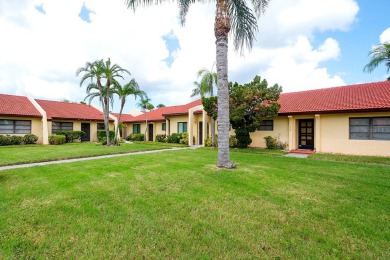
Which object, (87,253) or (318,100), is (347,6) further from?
(87,253)

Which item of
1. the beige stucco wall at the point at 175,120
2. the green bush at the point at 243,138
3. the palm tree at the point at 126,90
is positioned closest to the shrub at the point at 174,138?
the beige stucco wall at the point at 175,120

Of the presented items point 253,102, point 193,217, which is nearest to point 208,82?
point 253,102

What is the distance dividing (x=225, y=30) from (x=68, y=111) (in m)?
24.8

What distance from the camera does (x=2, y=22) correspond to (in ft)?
40.9

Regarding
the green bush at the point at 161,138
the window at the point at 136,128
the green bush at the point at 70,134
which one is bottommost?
the green bush at the point at 161,138

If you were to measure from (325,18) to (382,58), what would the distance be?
35.3 feet

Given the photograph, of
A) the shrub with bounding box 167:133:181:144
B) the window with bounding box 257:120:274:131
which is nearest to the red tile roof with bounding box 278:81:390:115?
the window with bounding box 257:120:274:131

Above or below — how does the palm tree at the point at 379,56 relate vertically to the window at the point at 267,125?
above

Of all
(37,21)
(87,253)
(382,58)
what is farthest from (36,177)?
(382,58)

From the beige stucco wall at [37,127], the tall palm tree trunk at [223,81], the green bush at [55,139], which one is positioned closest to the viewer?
the tall palm tree trunk at [223,81]

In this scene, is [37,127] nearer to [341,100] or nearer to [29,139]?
[29,139]

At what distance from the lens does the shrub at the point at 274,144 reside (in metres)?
17.1

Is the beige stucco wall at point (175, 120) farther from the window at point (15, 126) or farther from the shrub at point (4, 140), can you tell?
the shrub at point (4, 140)

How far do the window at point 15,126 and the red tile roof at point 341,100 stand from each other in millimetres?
24585
